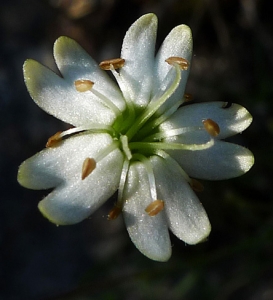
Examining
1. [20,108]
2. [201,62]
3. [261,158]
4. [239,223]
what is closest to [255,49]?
[201,62]

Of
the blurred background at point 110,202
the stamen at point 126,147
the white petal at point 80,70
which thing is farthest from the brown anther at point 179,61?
the blurred background at point 110,202

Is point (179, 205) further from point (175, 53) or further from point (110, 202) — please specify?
point (110, 202)

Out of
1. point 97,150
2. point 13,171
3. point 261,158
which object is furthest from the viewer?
point 13,171

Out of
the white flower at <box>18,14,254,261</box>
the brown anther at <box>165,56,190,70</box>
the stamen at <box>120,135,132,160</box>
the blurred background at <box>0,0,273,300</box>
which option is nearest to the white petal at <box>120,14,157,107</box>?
the white flower at <box>18,14,254,261</box>

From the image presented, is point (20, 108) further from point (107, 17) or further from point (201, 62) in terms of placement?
point (201, 62)

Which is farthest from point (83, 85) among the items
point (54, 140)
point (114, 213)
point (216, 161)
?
point (216, 161)

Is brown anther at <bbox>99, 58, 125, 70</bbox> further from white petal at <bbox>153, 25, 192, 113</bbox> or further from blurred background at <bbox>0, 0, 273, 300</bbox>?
blurred background at <bbox>0, 0, 273, 300</bbox>
